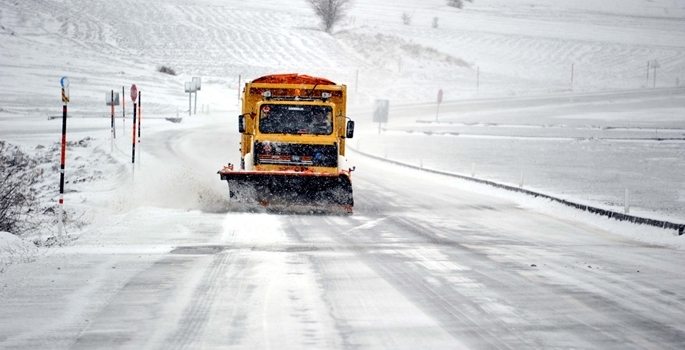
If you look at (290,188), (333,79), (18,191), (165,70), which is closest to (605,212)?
(290,188)

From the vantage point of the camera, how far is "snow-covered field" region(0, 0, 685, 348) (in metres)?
15.5

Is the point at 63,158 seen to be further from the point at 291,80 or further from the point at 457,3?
the point at 457,3

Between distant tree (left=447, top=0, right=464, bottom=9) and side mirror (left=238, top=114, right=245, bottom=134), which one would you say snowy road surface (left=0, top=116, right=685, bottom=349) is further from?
distant tree (left=447, top=0, right=464, bottom=9)

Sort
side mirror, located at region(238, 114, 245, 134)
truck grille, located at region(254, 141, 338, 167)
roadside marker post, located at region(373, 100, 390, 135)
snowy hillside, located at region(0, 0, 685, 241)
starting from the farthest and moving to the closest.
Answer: roadside marker post, located at region(373, 100, 390, 135), snowy hillside, located at region(0, 0, 685, 241), truck grille, located at region(254, 141, 338, 167), side mirror, located at region(238, 114, 245, 134)

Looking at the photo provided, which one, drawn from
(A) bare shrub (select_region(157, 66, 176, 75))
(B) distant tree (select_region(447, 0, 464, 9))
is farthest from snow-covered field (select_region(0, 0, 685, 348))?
(B) distant tree (select_region(447, 0, 464, 9))

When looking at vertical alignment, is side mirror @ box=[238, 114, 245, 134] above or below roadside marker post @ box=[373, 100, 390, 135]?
below

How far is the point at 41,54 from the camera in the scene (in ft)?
264

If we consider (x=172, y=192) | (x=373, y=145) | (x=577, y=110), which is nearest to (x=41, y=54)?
(x=373, y=145)

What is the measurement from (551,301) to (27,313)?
5.15 m

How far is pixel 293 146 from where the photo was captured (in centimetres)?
1855

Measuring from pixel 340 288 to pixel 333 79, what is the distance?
82.9 meters

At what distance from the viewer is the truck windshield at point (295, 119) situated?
61.4 ft

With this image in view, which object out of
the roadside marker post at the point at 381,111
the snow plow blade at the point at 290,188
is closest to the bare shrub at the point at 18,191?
the snow plow blade at the point at 290,188

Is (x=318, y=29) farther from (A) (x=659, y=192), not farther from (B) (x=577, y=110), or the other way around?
(A) (x=659, y=192)
